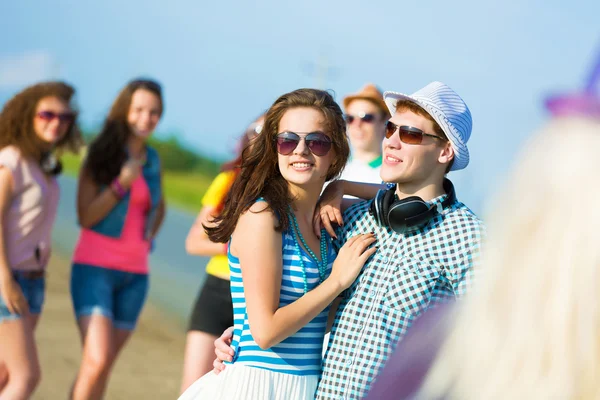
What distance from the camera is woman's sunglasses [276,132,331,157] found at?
2.85 m

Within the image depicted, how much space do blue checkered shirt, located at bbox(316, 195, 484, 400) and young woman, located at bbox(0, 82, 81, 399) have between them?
2.78 m

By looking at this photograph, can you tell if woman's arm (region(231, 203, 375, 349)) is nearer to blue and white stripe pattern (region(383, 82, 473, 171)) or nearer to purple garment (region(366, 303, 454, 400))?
blue and white stripe pattern (region(383, 82, 473, 171))

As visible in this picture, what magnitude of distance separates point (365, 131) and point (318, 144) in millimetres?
2336

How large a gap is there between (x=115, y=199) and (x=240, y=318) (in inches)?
110

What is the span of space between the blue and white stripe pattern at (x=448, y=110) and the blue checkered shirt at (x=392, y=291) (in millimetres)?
223

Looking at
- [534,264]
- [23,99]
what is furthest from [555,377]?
[23,99]

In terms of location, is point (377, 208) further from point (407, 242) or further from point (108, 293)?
point (108, 293)

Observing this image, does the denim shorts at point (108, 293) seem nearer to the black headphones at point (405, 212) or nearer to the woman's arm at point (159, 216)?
the woman's arm at point (159, 216)

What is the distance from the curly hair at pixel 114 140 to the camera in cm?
545

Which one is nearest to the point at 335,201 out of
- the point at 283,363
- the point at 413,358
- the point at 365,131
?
the point at 283,363

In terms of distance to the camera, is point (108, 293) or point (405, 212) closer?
point (405, 212)

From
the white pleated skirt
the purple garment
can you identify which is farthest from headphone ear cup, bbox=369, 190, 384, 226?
the purple garment

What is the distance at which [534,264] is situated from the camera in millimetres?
999

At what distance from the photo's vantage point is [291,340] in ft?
8.87
